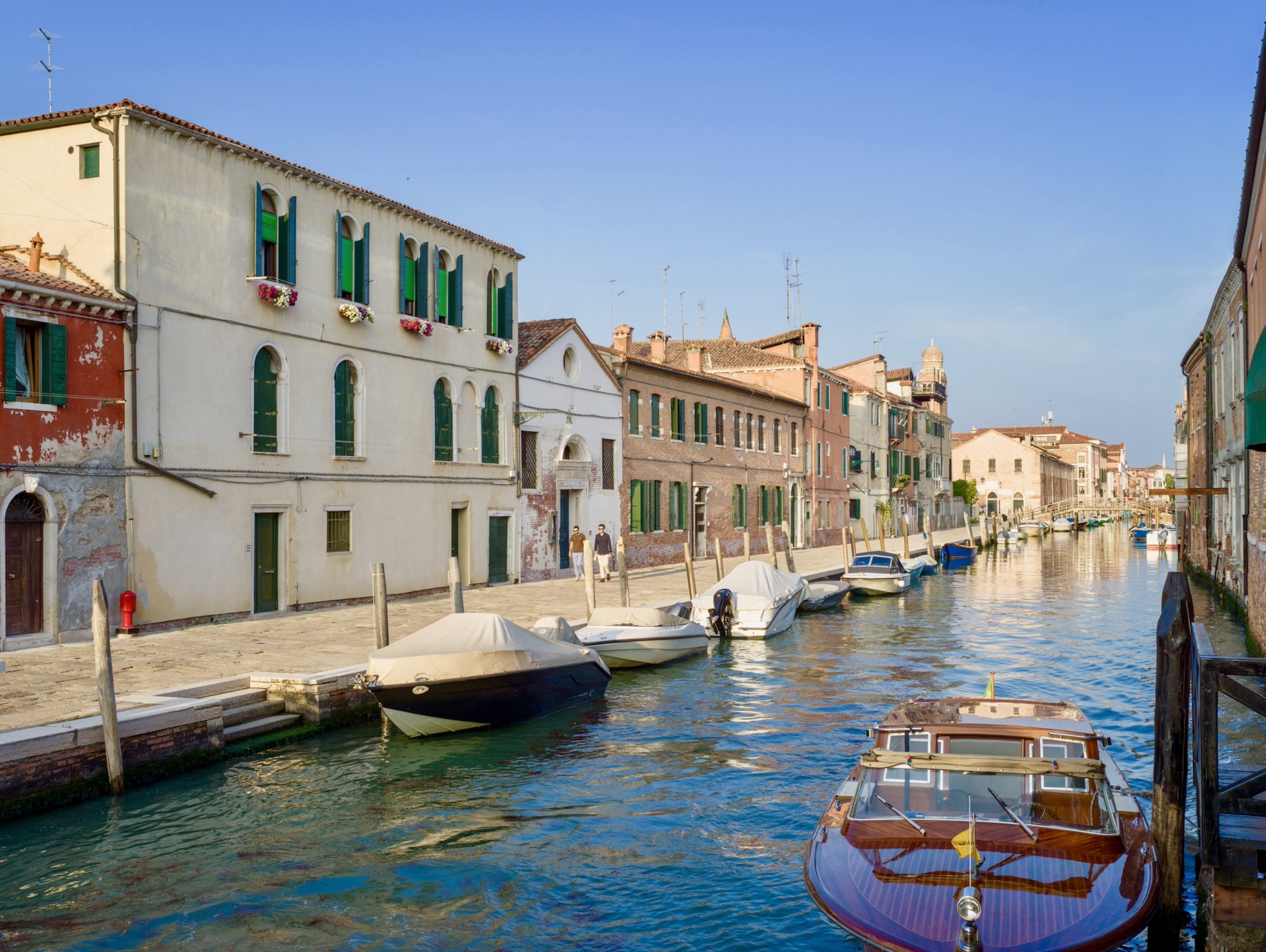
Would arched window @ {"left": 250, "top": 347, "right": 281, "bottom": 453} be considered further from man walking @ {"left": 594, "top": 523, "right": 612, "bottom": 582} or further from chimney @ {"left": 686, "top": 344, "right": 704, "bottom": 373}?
chimney @ {"left": 686, "top": 344, "right": 704, "bottom": 373}

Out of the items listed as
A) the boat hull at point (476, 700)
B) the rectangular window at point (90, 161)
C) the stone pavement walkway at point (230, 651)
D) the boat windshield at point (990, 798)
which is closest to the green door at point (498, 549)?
the stone pavement walkway at point (230, 651)

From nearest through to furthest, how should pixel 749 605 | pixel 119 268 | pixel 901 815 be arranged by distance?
pixel 901 815 → pixel 119 268 → pixel 749 605

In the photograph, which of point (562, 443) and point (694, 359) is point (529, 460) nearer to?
point (562, 443)

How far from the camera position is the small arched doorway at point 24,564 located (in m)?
14.0

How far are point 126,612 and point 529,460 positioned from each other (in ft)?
39.7

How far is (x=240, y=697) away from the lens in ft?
38.3

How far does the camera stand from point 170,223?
53.6ft

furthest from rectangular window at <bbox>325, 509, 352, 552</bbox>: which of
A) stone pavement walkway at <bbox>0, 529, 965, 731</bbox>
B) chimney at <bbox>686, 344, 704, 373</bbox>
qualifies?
chimney at <bbox>686, 344, 704, 373</bbox>

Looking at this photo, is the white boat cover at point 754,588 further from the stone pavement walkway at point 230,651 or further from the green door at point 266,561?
the green door at point 266,561

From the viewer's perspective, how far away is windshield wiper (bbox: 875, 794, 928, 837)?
6.65 m

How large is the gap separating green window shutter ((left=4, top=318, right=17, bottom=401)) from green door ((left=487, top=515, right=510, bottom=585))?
38.4ft

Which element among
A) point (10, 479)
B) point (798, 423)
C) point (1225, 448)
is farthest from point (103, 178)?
point (798, 423)

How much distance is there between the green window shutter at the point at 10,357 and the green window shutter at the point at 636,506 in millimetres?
18439

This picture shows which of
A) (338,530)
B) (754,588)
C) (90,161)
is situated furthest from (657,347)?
(90,161)
